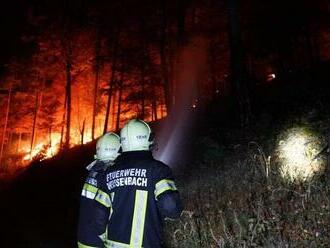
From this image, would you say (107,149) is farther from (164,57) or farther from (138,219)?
(164,57)

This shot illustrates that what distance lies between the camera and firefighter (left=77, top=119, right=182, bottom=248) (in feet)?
14.2

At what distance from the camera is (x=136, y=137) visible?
453 cm

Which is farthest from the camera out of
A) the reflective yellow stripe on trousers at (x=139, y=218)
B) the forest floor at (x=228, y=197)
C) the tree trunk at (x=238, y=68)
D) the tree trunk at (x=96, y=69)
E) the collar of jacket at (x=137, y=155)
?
the tree trunk at (x=96, y=69)

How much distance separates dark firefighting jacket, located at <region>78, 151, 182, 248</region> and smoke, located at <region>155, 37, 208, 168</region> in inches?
464

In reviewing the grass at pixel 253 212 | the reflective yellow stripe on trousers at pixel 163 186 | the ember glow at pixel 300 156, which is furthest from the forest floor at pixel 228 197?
the reflective yellow stripe on trousers at pixel 163 186

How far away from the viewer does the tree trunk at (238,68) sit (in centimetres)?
1484

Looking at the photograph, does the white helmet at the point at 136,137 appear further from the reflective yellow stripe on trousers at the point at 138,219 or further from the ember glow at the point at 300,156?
the ember glow at the point at 300,156

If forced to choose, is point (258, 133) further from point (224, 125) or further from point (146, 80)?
point (146, 80)

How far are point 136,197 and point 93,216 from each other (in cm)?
57

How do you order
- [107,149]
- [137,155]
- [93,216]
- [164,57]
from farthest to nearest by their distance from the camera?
[164,57], [107,149], [93,216], [137,155]

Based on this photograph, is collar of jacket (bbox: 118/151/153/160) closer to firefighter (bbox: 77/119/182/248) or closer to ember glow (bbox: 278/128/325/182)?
firefighter (bbox: 77/119/182/248)

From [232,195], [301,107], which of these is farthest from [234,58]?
[232,195]

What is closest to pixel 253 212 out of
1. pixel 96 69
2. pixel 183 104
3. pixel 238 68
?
pixel 238 68

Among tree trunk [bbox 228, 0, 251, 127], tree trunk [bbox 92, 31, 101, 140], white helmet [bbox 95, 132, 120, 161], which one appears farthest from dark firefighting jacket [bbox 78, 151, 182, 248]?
tree trunk [bbox 92, 31, 101, 140]
